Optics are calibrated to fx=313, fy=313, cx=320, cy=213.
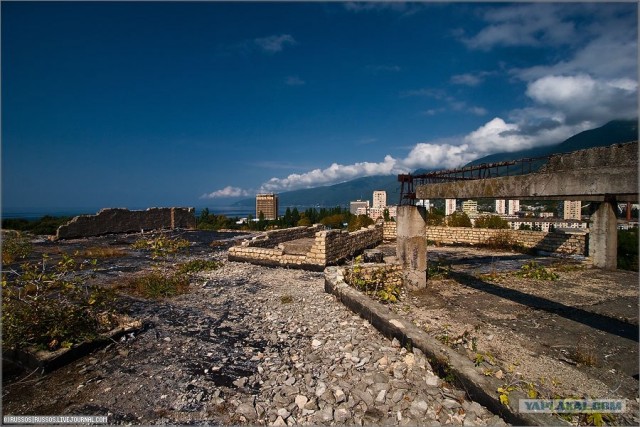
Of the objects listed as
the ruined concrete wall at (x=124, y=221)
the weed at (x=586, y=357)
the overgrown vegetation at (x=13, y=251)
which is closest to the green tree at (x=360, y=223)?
the ruined concrete wall at (x=124, y=221)

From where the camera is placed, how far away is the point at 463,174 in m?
7.42

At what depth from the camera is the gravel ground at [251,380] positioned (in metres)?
3.44

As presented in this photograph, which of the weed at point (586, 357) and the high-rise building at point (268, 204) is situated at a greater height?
the high-rise building at point (268, 204)

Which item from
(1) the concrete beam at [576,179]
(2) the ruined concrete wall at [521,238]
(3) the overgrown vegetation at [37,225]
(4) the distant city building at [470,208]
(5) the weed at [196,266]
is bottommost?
(5) the weed at [196,266]

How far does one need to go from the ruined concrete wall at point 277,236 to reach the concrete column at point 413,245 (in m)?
7.53

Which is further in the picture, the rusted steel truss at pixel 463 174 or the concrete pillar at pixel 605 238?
the concrete pillar at pixel 605 238

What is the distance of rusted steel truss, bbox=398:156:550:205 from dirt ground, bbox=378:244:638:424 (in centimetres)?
276

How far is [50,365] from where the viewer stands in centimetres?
425

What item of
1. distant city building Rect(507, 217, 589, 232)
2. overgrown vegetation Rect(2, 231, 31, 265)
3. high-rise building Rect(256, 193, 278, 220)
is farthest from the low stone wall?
high-rise building Rect(256, 193, 278, 220)

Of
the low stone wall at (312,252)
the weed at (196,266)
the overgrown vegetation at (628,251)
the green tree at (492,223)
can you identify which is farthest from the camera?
the green tree at (492,223)

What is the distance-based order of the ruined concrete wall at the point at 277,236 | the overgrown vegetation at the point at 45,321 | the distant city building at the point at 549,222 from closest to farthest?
the overgrown vegetation at the point at 45,321 → the ruined concrete wall at the point at 277,236 → the distant city building at the point at 549,222

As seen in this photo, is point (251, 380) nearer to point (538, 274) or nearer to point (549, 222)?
point (538, 274)

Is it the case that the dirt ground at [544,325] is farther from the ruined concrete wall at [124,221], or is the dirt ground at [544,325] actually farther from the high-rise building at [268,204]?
the high-rise building at [268,204]

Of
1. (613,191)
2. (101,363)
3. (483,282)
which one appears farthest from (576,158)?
(101,363)
